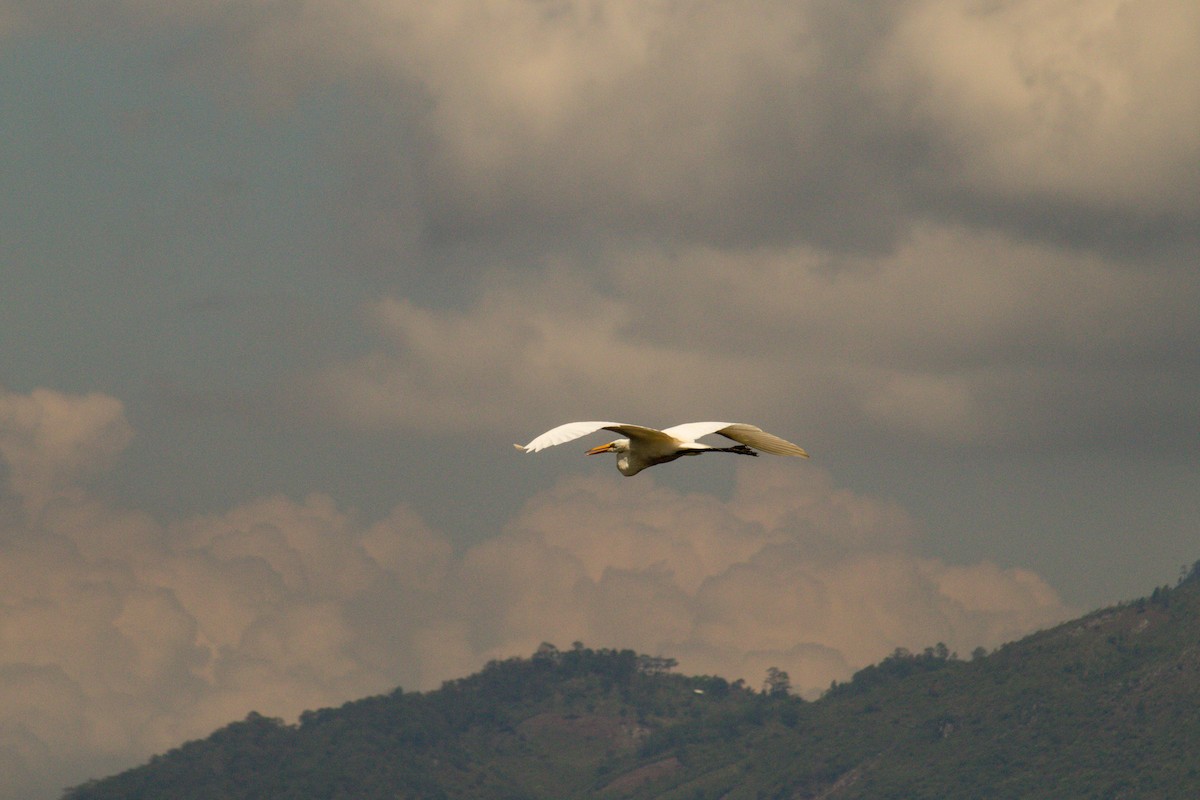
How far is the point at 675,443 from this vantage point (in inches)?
1799

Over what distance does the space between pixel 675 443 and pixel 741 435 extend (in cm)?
202

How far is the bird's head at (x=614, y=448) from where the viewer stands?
47.7 metres

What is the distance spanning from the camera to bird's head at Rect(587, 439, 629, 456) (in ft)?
156

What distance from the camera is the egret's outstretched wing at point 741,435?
46000 mm

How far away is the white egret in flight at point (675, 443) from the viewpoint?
1774 inches

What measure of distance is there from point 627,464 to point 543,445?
207 inches

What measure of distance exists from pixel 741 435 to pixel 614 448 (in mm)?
3474

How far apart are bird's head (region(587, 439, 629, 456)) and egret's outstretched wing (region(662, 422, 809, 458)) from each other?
138 cm

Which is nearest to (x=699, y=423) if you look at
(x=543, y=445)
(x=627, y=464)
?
(x=627, y=464)

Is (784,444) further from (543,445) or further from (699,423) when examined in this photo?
(543,445)

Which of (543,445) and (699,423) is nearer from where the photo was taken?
(543,445)

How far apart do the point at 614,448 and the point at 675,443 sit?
9.21ft

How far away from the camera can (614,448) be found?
4806 cm

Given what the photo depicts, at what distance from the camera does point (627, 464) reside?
155ft
